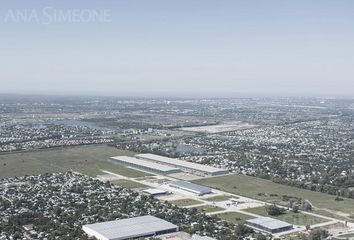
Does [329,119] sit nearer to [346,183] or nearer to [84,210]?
[346,183]

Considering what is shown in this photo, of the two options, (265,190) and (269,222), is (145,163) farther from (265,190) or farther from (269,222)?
(269,222)

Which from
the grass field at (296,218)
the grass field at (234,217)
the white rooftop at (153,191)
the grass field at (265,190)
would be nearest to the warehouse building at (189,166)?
the grass field at (265,190)

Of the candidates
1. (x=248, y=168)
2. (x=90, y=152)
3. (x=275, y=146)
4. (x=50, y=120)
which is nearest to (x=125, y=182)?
(x=248, y=168)

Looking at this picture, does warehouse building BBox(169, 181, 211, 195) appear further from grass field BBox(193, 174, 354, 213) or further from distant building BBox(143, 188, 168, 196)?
grass field BBox(193, 174, 354, 213)

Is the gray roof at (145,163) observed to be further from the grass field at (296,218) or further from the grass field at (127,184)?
the grass field at (296,218)

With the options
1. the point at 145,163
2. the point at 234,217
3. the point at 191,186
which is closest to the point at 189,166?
the point at 145,163

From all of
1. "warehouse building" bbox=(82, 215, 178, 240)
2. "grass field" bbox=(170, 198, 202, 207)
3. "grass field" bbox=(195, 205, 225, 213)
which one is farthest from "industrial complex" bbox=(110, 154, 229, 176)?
"warehouse building" bbox=(82, 215, 178, 240)
